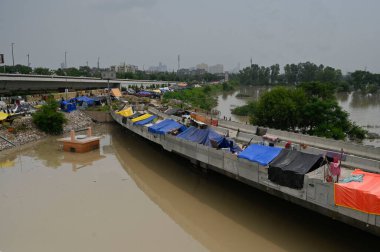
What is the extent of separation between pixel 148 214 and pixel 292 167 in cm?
713

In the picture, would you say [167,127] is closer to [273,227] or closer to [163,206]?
[163,206]

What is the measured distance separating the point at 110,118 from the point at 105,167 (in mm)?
20128

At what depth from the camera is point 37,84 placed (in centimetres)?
5200

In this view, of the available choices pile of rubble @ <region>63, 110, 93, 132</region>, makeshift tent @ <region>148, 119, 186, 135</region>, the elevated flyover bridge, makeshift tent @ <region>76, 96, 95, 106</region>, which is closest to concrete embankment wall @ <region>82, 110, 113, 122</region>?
pile of rubble @ <region>63, 110, 93, 132</region>

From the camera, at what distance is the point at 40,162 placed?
24641mm

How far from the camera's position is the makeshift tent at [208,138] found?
18.3 m

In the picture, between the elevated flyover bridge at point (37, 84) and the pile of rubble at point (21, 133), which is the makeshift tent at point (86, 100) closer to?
the elevated flyover bridge at point (37, 84)

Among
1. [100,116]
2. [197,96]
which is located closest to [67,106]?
[100,116]

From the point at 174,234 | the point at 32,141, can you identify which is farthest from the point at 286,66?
the point at 174,234

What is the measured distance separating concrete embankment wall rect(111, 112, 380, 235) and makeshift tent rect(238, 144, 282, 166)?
22 cm

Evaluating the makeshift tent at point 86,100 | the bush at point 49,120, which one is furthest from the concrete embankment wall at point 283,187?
the makeshift tent at point 86,100

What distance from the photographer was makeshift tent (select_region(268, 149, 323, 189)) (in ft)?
41.1

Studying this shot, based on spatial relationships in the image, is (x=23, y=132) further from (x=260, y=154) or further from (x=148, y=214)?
(x=260, y=154)

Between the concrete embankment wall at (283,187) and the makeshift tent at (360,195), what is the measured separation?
19 cm
